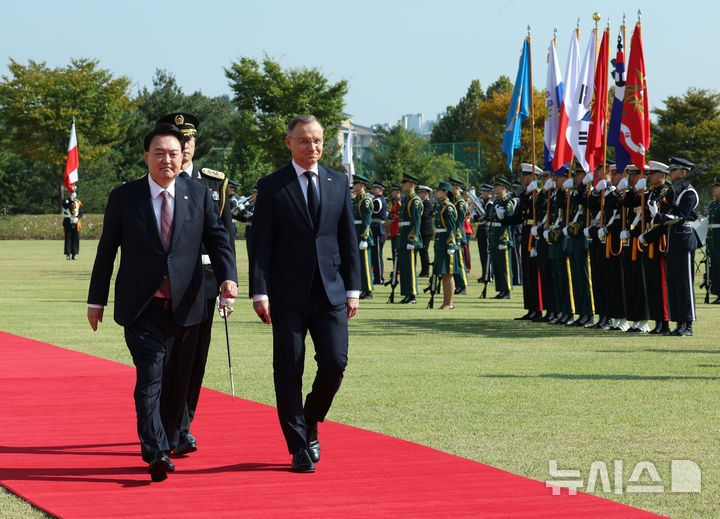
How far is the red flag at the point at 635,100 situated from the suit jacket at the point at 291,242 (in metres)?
9.16

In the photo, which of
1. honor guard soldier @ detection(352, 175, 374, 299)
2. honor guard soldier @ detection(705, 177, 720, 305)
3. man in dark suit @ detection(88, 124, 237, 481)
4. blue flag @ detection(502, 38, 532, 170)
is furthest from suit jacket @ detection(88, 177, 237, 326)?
honor guard soldier @ detection(705, 177, 720, 305)

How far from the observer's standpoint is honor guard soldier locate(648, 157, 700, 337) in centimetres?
1347

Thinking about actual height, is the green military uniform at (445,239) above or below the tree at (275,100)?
below

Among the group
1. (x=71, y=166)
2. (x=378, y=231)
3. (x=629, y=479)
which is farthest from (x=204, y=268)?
(x=71, y=166)

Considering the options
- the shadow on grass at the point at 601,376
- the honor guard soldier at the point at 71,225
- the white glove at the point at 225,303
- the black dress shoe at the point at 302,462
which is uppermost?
the honor guard soldier at the point at 71,225

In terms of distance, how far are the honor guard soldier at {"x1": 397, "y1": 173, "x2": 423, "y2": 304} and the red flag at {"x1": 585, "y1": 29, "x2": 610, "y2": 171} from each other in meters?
4.49

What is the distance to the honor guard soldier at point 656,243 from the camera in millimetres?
13586

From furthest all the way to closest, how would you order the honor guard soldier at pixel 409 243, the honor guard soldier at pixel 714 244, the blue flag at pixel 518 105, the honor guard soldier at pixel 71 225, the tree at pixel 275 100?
the tree at pixel 275 100 < the honor guard soldier at pixel 71 225 < the honor guard soldier at pixel 714 244 < the honor guard soldier at pixel 409 243 < the blue flag at pixel 518 105

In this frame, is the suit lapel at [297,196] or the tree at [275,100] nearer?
the suit lapel at [297,196]

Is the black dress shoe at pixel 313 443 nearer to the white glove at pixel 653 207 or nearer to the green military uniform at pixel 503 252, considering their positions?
the white glove at pixel 653 207

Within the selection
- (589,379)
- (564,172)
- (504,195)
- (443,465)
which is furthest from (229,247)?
(504,195)

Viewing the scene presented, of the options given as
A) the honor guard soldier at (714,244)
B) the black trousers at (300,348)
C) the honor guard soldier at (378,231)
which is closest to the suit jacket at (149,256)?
the black trousers at (300,348)

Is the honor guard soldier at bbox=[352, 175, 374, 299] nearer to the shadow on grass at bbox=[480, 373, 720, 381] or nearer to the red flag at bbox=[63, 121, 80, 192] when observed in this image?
the shadow on grass at bbox=[480, 373, 720, 381]

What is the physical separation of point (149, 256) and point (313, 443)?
139 cm
